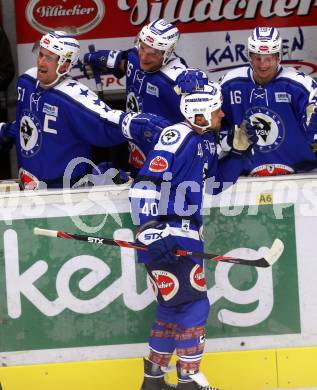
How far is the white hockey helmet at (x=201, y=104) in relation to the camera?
19.5 ft

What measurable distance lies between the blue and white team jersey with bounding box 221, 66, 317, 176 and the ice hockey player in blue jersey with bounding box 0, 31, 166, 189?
0.74m

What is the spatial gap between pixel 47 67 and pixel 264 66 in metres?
1.12

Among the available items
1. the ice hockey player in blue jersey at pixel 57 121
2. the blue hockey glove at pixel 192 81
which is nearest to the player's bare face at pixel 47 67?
the ice hockey player in blue jersey at pixel 57 121

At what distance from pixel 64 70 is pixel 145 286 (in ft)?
3.98

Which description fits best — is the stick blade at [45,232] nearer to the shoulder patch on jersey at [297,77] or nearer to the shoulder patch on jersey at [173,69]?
the shoulder patch on jersey at [173,69]

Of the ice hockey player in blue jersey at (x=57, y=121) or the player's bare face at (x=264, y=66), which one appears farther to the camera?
the player's bare face at (x=264, y=66)

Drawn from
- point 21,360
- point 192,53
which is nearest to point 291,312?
point 21,360

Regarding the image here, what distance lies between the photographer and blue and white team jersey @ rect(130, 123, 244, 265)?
585 centimetres

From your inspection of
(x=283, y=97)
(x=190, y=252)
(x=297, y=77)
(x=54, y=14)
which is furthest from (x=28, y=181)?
(x=54, y=14)

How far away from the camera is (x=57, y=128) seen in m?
6.65

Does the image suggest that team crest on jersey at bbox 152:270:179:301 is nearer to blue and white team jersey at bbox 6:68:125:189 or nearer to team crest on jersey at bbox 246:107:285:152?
blue and white team jersey at bbox 6:68:125:189

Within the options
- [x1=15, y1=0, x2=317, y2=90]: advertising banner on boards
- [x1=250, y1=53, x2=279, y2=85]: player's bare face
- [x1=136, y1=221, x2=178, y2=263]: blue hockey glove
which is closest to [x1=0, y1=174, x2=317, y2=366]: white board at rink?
[x1=136, y1=221, x2=178, y2=263]: blue hockey glove

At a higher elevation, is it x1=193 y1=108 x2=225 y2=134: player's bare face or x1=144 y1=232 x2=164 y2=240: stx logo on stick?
x1=193 y1=108 x2=225 y2=134: player's bare face

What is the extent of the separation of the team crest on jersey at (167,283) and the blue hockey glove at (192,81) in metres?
0.86
